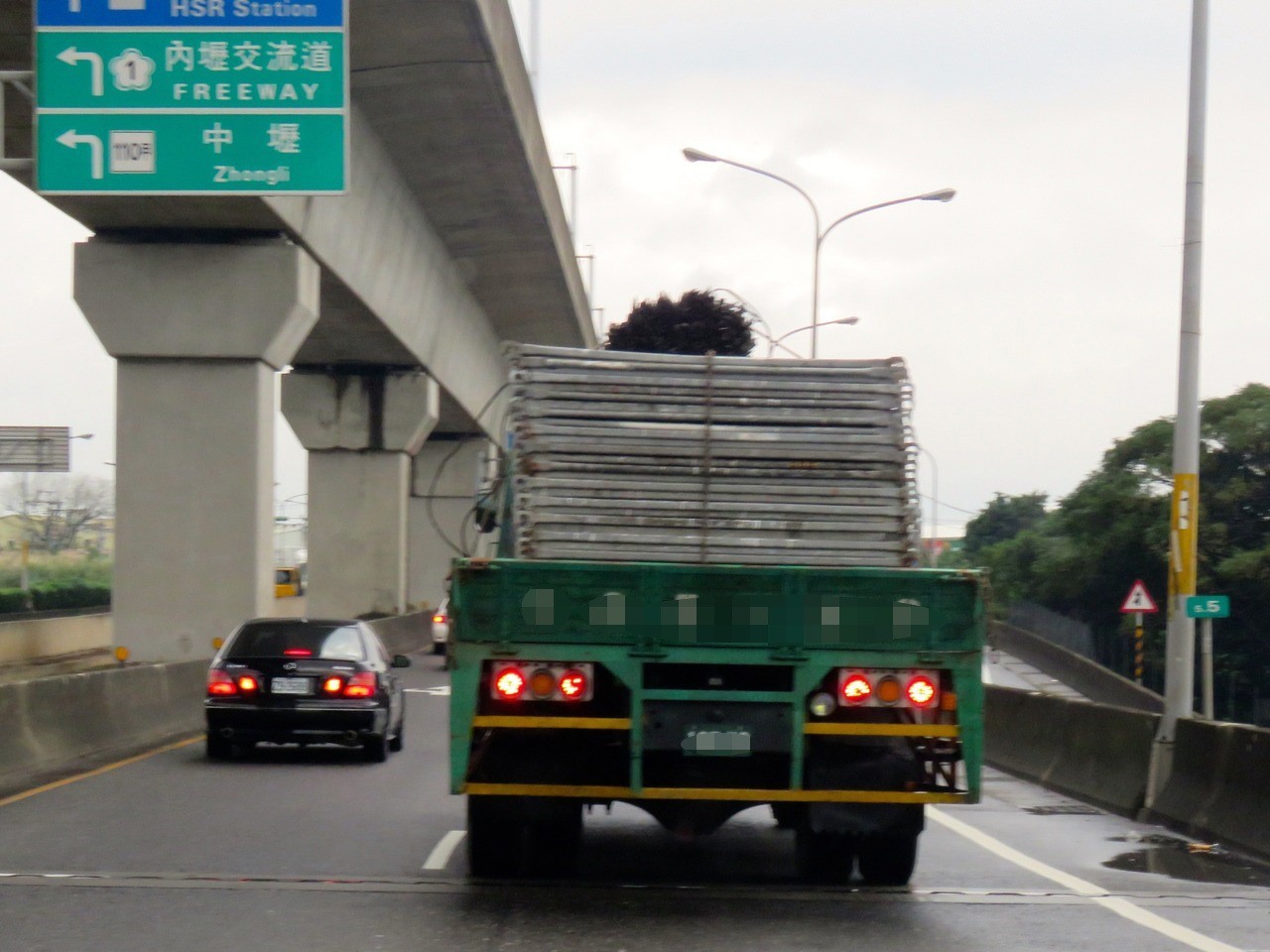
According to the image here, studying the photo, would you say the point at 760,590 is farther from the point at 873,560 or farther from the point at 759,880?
the point at 759,880

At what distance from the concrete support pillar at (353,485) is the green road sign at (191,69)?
2167 cm

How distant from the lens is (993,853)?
38.5ft

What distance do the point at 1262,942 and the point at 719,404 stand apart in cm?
403

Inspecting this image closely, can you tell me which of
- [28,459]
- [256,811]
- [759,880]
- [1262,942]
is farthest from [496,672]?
[28,459]

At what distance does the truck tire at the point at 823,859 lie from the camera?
1008 centimetres

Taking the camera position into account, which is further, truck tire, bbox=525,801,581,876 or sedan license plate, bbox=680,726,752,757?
truck tire, bbox=525,801,581,876

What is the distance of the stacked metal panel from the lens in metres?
10.0

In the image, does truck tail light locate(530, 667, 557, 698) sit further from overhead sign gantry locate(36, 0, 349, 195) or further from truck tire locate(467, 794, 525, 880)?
overhead sign gantry locate(36, 0, 349, 195)

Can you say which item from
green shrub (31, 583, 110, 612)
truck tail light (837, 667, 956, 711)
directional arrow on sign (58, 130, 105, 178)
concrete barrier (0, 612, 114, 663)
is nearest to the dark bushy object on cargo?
directional arrow on sign (58, 130, 105, 178)

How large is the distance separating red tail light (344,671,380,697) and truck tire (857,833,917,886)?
7.62 metres

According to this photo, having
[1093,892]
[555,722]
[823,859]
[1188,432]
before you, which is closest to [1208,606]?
[1188,432]

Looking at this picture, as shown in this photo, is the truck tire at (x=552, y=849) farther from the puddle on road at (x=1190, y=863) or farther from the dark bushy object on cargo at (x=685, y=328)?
the dark bushy object on cargo at (x=685, y=328)

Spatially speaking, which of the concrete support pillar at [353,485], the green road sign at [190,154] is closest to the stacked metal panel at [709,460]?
the green road sign at [190,154]

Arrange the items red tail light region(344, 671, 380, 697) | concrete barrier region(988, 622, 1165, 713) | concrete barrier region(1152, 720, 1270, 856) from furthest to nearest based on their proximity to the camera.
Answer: concrete barrier region(988, 622, 1165, 713) → red tail light region(344, 671, 380, 697) → concrete barrier region(1152, 720, 1270, 856)
